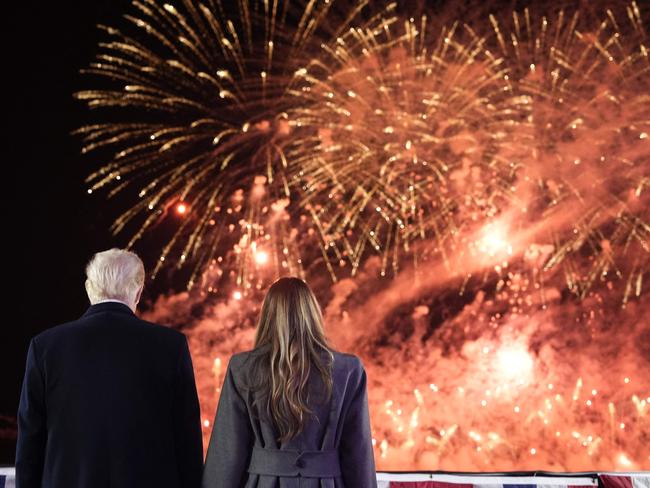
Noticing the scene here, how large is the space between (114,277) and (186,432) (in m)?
0.48

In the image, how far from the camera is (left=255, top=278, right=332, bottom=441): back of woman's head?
2428 mm

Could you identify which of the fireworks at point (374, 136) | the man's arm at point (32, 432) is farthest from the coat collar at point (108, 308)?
the fireworks at point (374, 136)

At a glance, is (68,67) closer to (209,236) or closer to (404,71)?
(209,236)

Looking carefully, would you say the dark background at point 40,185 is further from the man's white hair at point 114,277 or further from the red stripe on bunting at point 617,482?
the red stripe on bunting at point 617,482

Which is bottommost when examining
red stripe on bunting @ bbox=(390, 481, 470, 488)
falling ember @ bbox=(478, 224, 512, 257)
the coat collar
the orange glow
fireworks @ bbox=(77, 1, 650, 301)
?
red stripe on bunting @ bbox=(390, 481, 470, 488)

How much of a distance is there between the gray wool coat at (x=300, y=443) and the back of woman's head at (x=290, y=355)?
33 millimetres

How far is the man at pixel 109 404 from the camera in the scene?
240cm

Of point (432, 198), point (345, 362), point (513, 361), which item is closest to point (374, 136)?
point (432, 198)

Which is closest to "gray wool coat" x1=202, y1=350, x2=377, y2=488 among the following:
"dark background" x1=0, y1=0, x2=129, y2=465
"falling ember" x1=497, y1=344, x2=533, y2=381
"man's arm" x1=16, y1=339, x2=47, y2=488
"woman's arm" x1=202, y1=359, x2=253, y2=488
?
"woman's arm" x1=202, y1=359, x2=253, y2=488

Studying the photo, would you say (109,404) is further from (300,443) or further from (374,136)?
(374,136)

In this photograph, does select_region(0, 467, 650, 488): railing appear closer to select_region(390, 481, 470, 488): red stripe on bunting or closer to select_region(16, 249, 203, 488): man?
select_region(390, 481, 470, 488): red stripe on bunting

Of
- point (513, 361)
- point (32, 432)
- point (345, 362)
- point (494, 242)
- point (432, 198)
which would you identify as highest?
point (432, 198)

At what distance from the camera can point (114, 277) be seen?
2529 millimetres

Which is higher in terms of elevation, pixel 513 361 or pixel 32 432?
pixel 513 361
